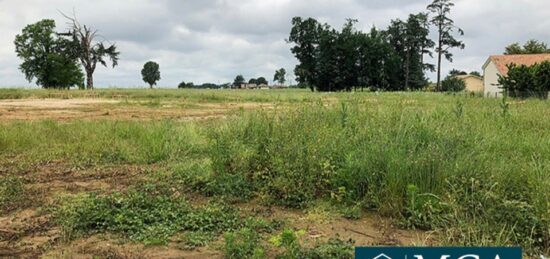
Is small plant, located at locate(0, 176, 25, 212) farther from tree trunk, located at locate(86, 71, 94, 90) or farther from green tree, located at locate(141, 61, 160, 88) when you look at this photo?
green tree, located at locate(141, 61, 160, 88)

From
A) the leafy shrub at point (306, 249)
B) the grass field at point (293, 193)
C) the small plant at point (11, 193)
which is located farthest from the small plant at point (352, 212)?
the small plant at point (11, 193)

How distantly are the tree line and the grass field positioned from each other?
172 feet

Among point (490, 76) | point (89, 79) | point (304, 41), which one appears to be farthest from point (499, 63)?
point (89, 79)

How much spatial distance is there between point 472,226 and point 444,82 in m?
54.0

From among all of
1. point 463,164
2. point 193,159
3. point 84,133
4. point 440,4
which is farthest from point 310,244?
point 440,4

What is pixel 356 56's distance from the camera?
196 ft

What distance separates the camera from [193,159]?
19.7 ft

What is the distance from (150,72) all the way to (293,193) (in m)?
86.2

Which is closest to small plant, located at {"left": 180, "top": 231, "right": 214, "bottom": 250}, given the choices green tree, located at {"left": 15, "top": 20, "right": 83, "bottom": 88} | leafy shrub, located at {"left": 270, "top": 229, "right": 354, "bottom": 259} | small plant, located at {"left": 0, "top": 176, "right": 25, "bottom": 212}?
leafy shrub, located at {"left": 270, "top": 229, "right": 354, "bottom": 259}

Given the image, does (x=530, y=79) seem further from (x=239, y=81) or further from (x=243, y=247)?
(x=239, y=81)

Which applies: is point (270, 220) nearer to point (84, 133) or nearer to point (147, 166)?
point (147, 166)

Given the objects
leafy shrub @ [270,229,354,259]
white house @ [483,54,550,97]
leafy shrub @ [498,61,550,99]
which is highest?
white house @ [483,54,550,97]

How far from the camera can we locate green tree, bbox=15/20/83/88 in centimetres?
5053

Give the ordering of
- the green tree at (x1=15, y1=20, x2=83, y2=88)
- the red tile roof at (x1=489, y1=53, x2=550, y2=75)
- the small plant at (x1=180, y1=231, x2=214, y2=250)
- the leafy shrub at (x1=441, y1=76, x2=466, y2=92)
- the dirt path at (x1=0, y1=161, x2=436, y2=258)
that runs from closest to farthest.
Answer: the dirt path at (x1=0, y1=161, x2=436, y2=258)
the small plant at (x1=180, y1=231, x2=214, y2=250)
the leafy shrub at (x1=441, y1=76, x2=466, y2=92)
the red tile roof at (x1=489, y1=53, x2=550, y2=75)
the green tree at (x1=15, y1=20, x2=83, y2=88)
